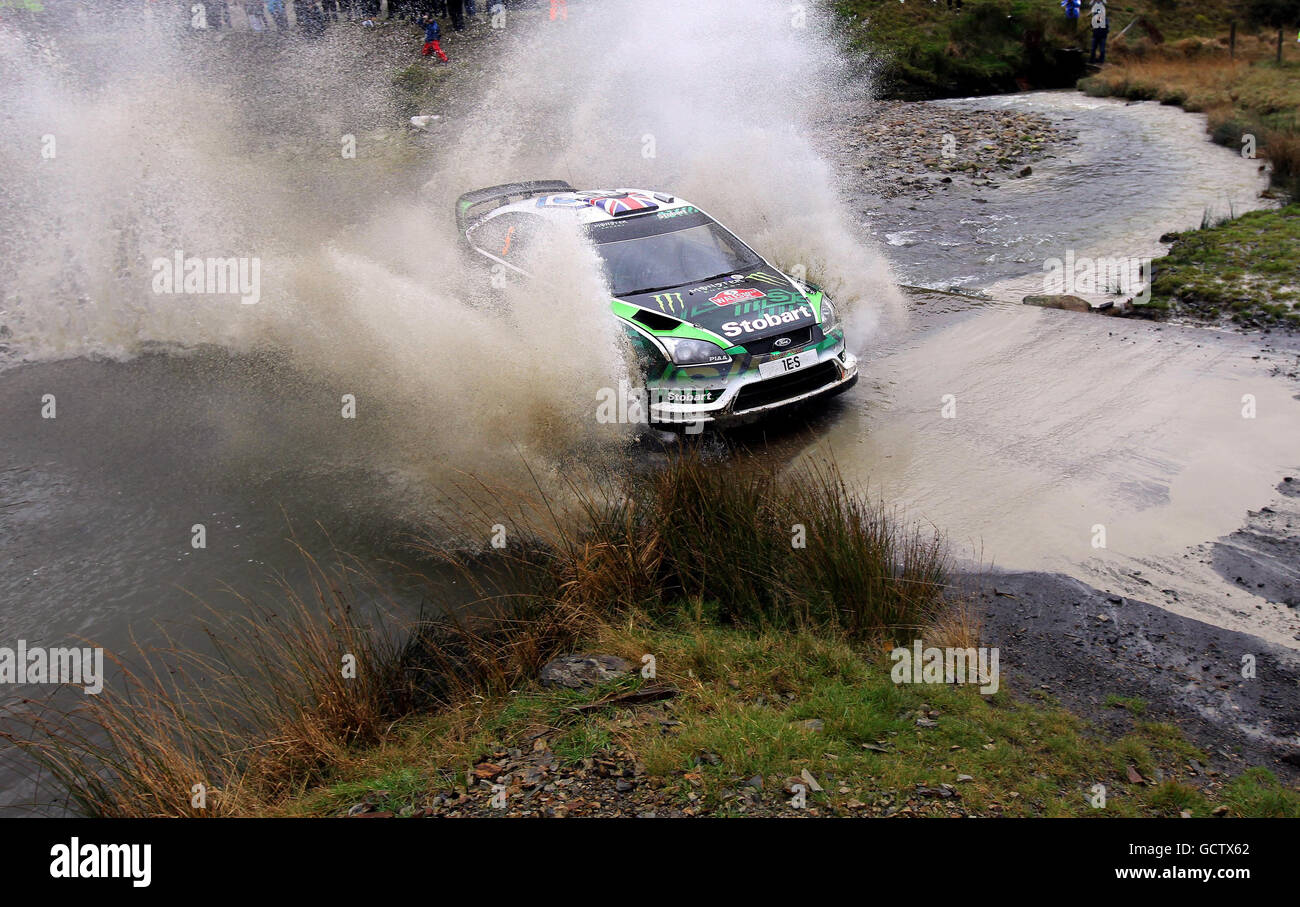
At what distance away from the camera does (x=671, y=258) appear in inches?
353

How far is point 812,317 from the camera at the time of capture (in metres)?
8.34

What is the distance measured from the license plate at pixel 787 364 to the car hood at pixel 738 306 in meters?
0.24

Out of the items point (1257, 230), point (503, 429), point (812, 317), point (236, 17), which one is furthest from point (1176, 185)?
point (236, 17)

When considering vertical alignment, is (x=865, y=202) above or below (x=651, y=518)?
above

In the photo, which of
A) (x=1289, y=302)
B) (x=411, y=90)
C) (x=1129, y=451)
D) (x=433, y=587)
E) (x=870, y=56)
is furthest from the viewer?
(x=870, y=56)

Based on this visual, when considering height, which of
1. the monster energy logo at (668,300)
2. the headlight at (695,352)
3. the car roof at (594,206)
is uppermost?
the car roof at (594,206)

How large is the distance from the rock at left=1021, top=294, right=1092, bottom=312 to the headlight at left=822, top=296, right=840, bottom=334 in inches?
147

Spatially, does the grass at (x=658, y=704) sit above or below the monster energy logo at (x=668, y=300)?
below

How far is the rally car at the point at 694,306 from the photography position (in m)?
7.78

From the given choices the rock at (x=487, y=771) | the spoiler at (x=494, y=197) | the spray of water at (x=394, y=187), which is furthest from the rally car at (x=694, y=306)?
the rock at (x=487, y=771)

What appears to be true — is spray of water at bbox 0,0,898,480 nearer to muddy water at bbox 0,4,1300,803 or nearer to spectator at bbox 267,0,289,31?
muddy water at bbox 0,4,1300,803

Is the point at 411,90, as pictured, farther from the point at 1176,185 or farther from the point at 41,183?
the point at 1176,185

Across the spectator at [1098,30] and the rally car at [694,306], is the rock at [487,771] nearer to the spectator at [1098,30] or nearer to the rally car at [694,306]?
the rally car at [694,306]

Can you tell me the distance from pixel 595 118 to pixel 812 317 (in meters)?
10.8
